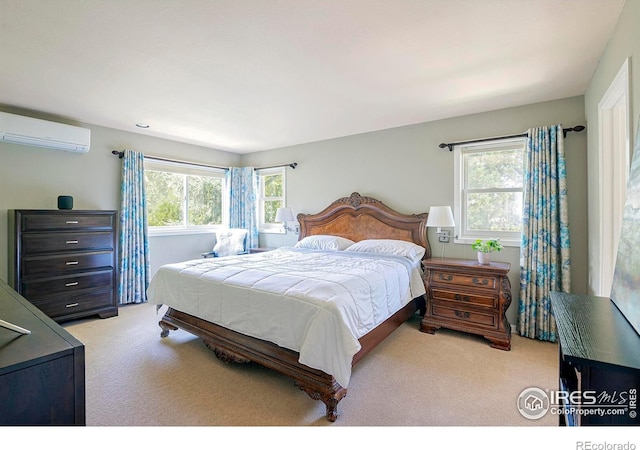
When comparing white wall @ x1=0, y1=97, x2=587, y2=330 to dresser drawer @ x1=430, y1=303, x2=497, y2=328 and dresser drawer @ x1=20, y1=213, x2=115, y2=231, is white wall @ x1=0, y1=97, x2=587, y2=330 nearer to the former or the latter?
dresser drawer @ x1=20, y1=213, x2=115, y2=231

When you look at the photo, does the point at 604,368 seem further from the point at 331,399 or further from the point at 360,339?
the point at 360,339

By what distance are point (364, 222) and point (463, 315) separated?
176cm

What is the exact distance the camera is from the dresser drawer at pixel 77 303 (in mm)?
3318

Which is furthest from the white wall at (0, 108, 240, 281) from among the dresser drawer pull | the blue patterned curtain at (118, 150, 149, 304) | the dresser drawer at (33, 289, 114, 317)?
the dresser drawer pull

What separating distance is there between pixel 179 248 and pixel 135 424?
3486 mm

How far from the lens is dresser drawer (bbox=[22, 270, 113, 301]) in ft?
10.6

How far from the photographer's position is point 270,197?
5.56 meters

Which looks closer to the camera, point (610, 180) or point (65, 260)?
point (610, 180)

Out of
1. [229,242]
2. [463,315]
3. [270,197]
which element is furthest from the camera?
[270,197]

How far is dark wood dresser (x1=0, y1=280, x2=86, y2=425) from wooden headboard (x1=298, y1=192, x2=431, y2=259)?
3.50 metres

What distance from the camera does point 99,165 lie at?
13.3 feet

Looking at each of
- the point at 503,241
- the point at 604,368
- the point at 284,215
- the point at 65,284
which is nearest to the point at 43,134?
the point at 65,284

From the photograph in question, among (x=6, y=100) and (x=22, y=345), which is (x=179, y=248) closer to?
(x=6, y=100)
